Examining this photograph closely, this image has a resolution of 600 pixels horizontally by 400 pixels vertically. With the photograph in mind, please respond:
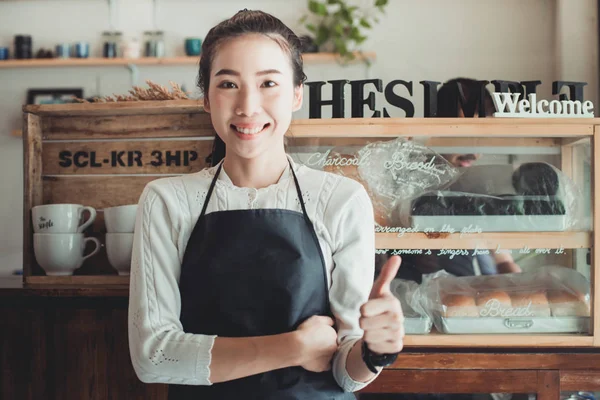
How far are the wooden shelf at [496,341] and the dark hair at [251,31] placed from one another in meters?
0.77

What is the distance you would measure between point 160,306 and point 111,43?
3.05 metres

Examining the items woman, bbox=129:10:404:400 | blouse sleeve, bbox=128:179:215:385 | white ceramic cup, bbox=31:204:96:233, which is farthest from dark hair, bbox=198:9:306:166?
white ceramic cup, bbox=31:204:96:233

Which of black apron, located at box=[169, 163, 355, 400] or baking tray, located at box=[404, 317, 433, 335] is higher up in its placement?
black apron, located at box=[169, 163, 355, 400]

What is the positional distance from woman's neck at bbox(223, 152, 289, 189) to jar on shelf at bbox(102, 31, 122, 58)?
2.88 meters

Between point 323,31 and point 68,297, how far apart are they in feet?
8.41

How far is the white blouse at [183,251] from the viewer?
3.25 feet

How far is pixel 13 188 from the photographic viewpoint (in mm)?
3732

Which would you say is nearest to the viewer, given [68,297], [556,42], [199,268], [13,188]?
[199,268]

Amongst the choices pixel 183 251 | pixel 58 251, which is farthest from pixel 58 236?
pixel 183 251

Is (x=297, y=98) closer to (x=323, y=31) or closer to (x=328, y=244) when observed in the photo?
(x=328, y=244)

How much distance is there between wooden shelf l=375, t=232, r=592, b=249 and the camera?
147 centimetres

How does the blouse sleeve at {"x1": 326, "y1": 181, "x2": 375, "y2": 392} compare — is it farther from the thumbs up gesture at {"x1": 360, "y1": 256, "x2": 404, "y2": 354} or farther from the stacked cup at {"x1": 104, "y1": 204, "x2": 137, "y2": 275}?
the stacked cup at {"x1": 104, "y1": 204, "x2": 137, "y2": 275}

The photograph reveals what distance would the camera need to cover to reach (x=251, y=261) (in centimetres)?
104

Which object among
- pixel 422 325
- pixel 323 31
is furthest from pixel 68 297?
pixel 323 31
